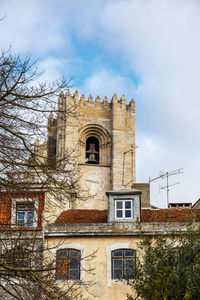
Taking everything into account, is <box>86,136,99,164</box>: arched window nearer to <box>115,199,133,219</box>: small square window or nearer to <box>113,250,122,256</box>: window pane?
<box>115,199,133,219</box>: small square window

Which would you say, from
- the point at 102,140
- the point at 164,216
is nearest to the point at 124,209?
the point at 164,216

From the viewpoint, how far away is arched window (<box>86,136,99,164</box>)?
62987 millimetres

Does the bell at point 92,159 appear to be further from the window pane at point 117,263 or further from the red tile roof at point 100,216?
the window pane at point 117,263

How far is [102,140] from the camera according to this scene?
63562 mm

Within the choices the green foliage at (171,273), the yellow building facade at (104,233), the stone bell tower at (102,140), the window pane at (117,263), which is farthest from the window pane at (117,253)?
the stone bell tower at (102,140)

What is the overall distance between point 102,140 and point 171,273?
1993 inches

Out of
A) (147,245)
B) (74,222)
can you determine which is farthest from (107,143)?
(147,245)

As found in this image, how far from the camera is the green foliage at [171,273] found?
508 inches

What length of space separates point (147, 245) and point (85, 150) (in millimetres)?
48869

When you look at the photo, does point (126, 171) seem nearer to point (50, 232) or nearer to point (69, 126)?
point (69, 126)

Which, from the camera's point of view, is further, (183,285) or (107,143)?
(107,143)

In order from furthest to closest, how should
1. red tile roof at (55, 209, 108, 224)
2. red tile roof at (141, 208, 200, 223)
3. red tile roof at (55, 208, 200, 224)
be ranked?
red tile roof at (55, 209, 108, 224) < red tile roof at (55, 208, 200, 224) < red tile roof at (141, 208, 200, 223)

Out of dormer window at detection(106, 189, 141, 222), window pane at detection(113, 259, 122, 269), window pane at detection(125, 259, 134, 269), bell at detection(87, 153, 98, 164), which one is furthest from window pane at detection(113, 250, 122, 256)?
bell at detection(87, 153, 98, 164)

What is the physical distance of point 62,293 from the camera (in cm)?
1284
